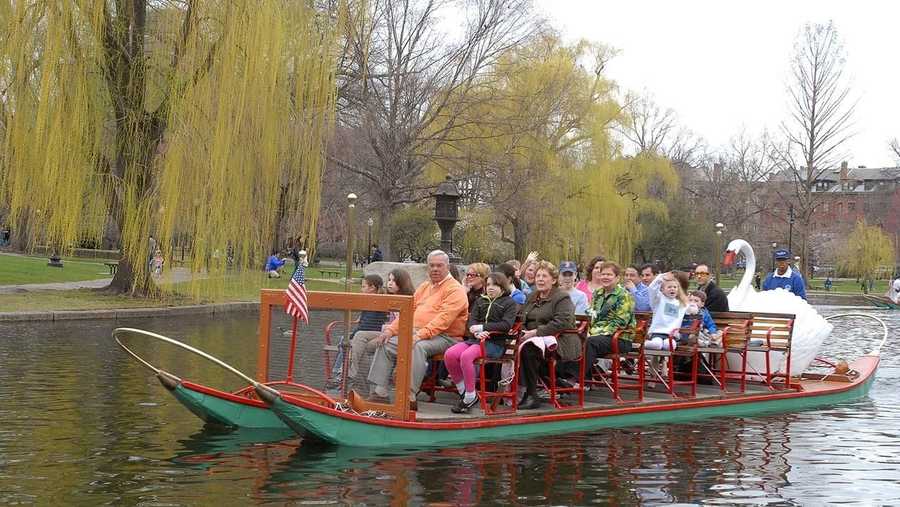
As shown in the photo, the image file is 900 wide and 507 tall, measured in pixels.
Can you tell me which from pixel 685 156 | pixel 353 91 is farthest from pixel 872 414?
pixel 685 156

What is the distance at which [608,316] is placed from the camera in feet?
42.3

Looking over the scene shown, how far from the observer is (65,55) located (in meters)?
22.7

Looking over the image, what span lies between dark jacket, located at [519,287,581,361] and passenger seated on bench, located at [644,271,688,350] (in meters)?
1.86

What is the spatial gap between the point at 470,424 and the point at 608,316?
2.62 metres

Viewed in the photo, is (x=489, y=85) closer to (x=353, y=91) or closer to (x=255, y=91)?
(x=353, y=91)

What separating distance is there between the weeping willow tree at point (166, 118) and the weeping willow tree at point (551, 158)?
51.1 ft

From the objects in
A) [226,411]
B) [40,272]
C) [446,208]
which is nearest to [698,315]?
[226,411]

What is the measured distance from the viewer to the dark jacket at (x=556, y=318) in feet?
38.5

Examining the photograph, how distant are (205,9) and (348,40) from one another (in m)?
5.61

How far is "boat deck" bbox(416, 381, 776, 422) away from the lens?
1124 cm

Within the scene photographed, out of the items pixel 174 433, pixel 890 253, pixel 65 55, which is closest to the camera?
pixel 174 433

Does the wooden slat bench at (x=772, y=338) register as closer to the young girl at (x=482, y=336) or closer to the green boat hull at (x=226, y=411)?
the young girl at (x=482, y=336)

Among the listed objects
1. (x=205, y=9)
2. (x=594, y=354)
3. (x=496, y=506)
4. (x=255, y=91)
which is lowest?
(x=496, y=506)

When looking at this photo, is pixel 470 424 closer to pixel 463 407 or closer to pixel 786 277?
pixel 463 407
